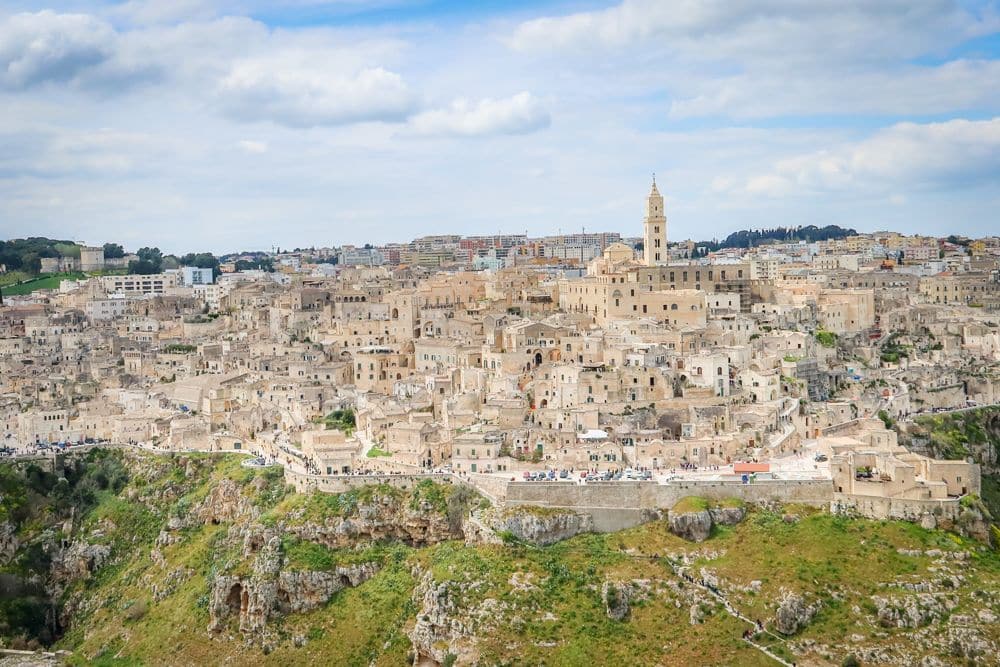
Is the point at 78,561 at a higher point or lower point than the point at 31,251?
lower

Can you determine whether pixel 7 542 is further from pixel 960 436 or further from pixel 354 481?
pixel 960 436

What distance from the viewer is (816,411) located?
4838 centimetres

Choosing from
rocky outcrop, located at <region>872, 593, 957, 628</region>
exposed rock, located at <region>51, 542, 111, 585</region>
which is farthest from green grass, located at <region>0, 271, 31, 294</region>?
rocky outcrop, located at <region>872, 593, 957, 628</region>

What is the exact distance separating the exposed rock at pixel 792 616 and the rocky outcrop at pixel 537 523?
767cm

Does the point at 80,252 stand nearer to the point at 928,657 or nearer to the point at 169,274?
the point at 169,274

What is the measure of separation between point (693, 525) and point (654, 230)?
3571 centimetres

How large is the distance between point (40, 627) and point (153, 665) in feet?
32.9

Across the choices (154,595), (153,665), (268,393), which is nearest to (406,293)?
(268,393)

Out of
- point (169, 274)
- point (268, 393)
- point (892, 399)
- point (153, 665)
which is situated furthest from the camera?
point (169, 274)

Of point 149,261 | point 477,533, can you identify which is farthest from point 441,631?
point 149,261

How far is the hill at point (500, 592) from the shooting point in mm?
35094

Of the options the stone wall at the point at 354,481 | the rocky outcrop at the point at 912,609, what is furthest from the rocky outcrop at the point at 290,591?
the rocky outcrop at the point at 912,609

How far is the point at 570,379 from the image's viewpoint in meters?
48.3

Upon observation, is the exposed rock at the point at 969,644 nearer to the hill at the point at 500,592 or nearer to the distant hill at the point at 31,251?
the hill at the point at 500,592
